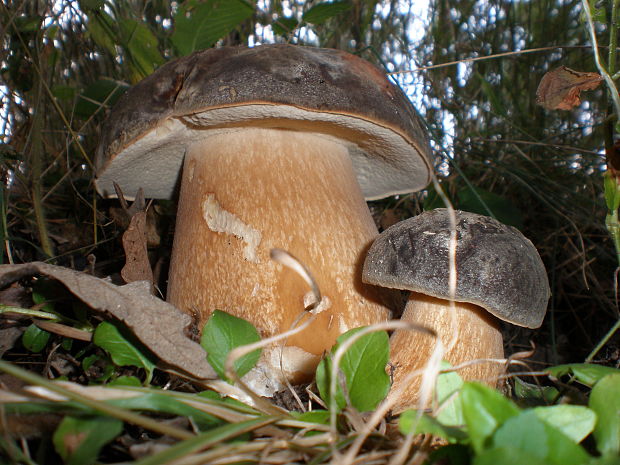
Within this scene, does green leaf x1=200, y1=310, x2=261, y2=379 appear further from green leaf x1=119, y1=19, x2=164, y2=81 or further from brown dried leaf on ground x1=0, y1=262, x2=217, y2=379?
green leaf x1=119, y1=19, x2=164, y2=81

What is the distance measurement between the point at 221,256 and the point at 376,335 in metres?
0.71

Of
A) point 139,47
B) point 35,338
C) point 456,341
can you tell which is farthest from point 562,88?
point 139,47

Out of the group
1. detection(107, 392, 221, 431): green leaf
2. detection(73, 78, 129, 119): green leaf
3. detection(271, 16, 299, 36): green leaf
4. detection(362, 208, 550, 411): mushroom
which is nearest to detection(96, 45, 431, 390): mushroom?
detection(362, 208, 550, 411): mushroom

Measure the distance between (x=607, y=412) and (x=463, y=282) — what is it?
1.55 ft

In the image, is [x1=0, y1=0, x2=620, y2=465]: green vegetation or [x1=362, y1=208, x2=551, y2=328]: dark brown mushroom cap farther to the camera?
[x1=362, y1=208, x2=551, y2=328]: dark brown mushroom cap

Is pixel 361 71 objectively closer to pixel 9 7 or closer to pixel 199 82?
pixel 199 82

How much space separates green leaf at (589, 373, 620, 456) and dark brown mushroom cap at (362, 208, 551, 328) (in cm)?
41

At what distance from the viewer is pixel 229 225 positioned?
5.27 ft

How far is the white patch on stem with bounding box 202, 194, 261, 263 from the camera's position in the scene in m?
1.57

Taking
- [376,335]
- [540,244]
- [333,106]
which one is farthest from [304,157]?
[540,244]

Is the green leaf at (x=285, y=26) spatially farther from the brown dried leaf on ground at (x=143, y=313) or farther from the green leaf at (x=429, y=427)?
the green leaf at (x=429, y=427)

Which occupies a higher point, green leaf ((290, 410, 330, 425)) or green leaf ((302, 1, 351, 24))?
green leaf ((302, 1, 351, 24))

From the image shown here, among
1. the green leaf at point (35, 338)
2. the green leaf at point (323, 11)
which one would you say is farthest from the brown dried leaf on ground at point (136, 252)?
the green leaf at point (323, 11)

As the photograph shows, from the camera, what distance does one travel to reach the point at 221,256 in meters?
1.58
